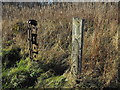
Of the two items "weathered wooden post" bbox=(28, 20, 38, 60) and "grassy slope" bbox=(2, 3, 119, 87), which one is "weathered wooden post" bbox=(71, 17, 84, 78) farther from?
"weathered wooden post" bbox=(28, 20, 38, 60)

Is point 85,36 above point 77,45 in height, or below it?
above

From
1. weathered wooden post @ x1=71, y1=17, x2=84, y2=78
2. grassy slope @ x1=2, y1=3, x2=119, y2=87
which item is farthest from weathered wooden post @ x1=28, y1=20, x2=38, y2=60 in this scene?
weathered wooden post @ x1=71, y1=17, x2=84, y2=78

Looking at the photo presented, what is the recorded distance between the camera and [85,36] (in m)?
4.06

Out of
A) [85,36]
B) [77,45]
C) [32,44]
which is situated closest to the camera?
[77,45]

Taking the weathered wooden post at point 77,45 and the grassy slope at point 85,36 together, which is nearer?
the weathered wooden post at point 77,45

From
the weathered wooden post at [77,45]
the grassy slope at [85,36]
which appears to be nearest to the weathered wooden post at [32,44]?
the grassy slope at [85,36]

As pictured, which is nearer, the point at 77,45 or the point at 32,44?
the point at 77,45

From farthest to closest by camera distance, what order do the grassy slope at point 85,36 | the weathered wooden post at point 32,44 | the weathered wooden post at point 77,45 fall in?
the weathered wooden post at point 32,44
the grassy slope at point 85,36
the weathered wooden post at point 77,45

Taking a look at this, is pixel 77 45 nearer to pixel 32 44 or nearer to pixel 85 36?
pixel 85 36

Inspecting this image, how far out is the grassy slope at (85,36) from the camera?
3.49m

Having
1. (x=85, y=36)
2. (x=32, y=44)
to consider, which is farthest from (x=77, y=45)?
(x=32, y=44)

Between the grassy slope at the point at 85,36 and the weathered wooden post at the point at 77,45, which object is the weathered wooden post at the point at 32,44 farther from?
the weathered wooden post at the point at 77,45

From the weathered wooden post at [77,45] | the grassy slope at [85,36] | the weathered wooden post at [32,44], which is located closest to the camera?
the weathered wooden post at [77,45]

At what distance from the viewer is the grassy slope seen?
3.49m
